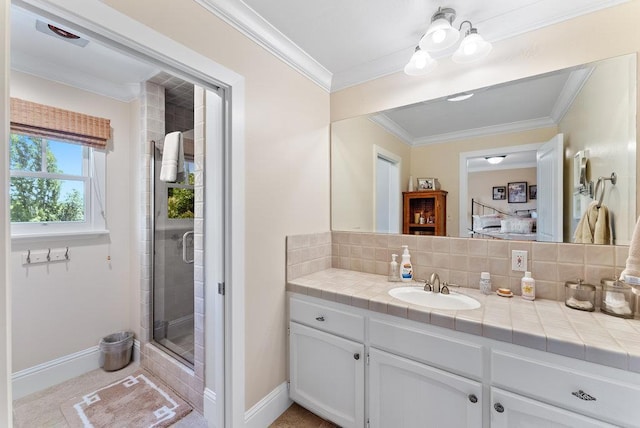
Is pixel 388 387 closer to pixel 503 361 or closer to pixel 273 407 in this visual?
pixel 503 361

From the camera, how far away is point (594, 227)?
1312mm

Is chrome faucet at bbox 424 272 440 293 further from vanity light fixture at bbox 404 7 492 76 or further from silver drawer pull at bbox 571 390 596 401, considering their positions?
vanity light fixture at bbox 404 7 492 76

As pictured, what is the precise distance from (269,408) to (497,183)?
193cm

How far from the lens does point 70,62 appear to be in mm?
1970

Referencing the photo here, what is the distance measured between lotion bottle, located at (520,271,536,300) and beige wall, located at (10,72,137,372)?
2980 millimetres

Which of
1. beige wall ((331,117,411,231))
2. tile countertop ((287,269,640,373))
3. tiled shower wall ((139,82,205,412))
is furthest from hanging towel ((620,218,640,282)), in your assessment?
tiled shower wall ((139,82,205,412))

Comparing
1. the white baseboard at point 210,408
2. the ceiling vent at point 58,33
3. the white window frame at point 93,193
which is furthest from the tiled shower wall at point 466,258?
the ceiling vent at point 58,33

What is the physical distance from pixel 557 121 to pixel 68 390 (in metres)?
3.61

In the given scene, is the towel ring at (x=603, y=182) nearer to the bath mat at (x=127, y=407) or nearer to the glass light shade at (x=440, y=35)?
the glass light shade at (x=440, y=35)

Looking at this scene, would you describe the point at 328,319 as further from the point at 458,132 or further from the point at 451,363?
the point at 458,132

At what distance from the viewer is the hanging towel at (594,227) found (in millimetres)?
1286

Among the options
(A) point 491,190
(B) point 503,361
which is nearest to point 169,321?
(B) point 503,361

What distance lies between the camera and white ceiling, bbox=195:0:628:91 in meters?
1.35

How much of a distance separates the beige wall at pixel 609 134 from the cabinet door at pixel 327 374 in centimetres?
132
